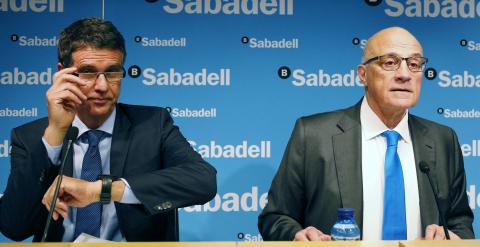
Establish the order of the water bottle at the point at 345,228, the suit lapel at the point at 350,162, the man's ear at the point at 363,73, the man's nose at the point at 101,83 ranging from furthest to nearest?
the man's ear at the point at 363,73, the suit lapel at the point at 350,162, the man's nose at the point at 101,83, the water bottle at the point at 345,228

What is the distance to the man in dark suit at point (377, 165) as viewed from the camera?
239 cm

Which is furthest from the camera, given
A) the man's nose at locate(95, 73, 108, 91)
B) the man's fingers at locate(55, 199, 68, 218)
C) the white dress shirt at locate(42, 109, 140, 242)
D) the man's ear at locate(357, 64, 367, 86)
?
the man's ear at locate(357, 64, 367, 86)

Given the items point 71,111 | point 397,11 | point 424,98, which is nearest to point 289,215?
point 71,111

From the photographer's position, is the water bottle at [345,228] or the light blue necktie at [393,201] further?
→ the light blue necktie at [393,201]

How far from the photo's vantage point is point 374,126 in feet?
8.30

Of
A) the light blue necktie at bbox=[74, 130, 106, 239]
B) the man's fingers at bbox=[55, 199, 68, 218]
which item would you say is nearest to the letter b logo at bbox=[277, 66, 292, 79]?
the light blue necktie at bbox=[74, 130, 106, 239]

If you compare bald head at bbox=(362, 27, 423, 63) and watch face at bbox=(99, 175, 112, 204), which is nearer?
watch face at bbox=(99, 175, 112, 204)

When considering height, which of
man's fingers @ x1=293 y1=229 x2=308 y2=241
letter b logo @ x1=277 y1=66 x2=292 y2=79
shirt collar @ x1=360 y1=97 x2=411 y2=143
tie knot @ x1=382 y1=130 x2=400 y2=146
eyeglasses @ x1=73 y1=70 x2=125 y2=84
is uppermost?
letter b logo @ x1=277 y1=66 x2=292 y2=79

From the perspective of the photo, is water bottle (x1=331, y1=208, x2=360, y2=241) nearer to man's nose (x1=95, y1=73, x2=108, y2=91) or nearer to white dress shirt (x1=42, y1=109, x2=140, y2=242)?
white dress shirt (x1=42, y1=109, x2=140, y2=242)

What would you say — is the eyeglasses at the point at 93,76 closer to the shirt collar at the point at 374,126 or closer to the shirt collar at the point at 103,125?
the shirt collar at the point at 103,125

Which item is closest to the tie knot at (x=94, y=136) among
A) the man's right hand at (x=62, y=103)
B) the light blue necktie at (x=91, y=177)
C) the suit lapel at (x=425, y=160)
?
the light blue necktie at (x=91, y=177)

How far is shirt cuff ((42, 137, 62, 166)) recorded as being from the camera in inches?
84.2

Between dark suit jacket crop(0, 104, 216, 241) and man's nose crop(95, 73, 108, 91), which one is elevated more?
man's nose crop(95, 73, 108, 91)

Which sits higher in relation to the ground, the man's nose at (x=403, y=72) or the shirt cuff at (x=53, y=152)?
the man's nose at (x=403, y=72)
